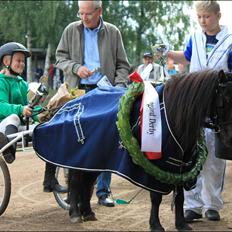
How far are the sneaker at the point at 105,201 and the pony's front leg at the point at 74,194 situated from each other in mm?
796

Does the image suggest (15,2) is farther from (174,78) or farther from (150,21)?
(174,78)

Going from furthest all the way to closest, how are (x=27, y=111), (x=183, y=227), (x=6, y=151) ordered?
(x=6, y=151), (x=27, y=111), (x=183, y=227)

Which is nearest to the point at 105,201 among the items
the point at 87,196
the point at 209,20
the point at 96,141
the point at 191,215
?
the point at 87,196

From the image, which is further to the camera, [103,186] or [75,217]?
[103,186]

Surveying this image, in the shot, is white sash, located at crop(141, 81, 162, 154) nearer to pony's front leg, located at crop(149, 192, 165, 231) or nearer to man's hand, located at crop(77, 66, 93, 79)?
pony's front leg, located at crop(149, 192, 165, 231)

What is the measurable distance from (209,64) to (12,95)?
2.06 m

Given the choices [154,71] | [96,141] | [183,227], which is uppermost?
[154,71]

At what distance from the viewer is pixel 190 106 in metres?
4.57

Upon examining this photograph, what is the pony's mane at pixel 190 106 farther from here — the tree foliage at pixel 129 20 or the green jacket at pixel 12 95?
the tree foliage at pixel 129 20

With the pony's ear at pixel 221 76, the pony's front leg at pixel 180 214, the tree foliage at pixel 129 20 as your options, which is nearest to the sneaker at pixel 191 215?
the pony's front leg at pixel 180 214

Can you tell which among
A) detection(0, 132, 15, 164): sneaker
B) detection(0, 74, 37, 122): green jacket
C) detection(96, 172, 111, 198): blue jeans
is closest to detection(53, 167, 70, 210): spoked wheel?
detection(96, 172, 111, 198): blue jeans

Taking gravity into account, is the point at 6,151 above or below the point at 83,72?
below

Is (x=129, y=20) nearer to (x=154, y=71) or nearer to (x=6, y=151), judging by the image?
(x=154, y=71)

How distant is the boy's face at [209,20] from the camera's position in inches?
211
